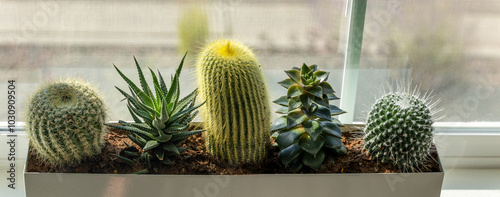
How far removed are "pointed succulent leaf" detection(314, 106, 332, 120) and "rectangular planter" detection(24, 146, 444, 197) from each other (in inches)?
5.1

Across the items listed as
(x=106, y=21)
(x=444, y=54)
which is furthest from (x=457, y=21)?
(x=106, y=21)

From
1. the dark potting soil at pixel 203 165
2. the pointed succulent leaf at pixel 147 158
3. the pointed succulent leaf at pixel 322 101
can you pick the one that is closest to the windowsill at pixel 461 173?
the dark potting soil at pixel 203 165

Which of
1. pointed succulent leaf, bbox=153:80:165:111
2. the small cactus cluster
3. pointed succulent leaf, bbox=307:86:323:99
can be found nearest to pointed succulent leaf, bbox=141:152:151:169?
pointed succulent leaf, bbox=153:80:165:111

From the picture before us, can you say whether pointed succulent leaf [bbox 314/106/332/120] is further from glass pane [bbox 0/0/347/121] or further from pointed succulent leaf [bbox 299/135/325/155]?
glass pane [bbox 0/0/347/121]

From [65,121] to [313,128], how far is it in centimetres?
53

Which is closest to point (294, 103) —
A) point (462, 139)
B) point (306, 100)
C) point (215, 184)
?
point (306, 100)

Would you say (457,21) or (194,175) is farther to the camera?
(457,21)

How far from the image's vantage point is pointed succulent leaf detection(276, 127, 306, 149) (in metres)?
1.00

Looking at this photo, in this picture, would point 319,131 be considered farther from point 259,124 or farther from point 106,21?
point 106,21

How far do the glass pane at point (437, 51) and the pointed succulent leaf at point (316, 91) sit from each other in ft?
1.29

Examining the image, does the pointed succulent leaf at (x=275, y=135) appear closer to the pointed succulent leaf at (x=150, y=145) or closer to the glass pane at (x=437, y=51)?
the pointed succulent leaf at (x=150, y=145)

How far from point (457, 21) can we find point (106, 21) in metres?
0.99

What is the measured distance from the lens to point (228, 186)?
98cm

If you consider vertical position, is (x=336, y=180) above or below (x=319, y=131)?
below
